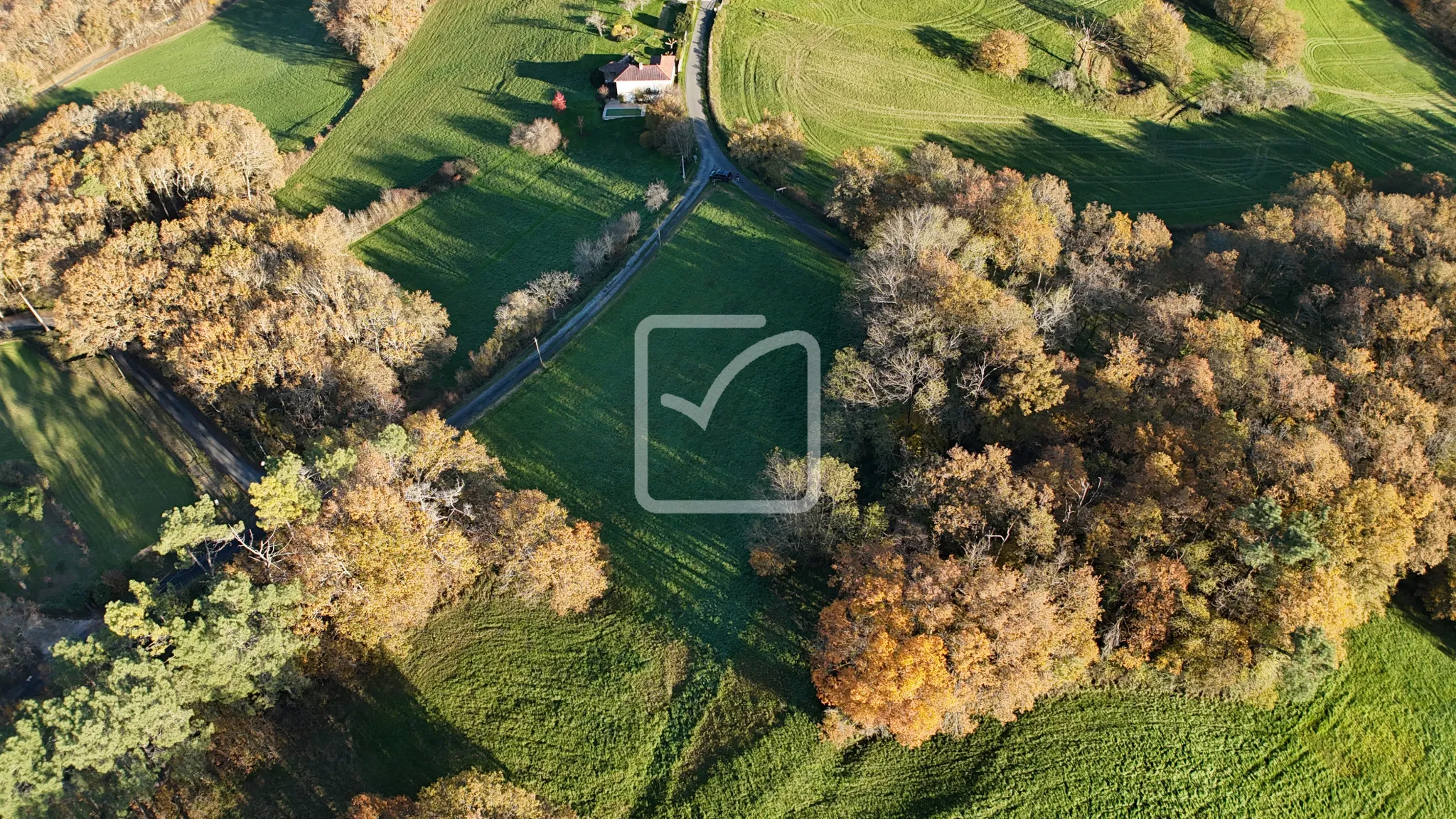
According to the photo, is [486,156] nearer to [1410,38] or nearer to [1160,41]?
[1160,41]

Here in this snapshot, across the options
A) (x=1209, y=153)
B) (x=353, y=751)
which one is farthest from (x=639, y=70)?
(x=353, y=751)

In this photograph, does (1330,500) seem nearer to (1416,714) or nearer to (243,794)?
(1416,714)

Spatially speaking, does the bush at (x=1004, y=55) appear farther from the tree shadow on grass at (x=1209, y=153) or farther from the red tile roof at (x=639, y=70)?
the red tile roof at (x=639, y=70)

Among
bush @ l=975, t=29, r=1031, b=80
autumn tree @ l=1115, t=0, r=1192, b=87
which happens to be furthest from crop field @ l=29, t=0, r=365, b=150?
autumn tree @ l=1115, t=0, r=1192, b=87

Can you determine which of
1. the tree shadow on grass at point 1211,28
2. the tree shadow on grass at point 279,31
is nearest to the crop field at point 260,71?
the tree shadow on grass at point 279,31

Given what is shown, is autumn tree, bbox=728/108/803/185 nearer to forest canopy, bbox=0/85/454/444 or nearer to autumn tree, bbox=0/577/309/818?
forest canopy, bbox=0/85/454/444

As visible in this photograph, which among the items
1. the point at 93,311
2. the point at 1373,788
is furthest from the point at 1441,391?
the point at 93,311
